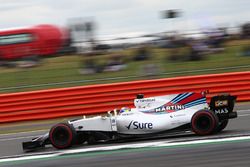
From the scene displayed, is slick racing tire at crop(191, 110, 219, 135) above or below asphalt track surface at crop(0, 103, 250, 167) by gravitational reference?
above

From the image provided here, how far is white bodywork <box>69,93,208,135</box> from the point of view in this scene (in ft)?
27.1

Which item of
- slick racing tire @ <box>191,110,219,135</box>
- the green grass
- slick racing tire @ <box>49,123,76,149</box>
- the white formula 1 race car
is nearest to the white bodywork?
the white formula 1 race car

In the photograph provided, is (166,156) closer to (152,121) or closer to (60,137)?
(152,121)

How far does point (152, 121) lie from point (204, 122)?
2.63 ft

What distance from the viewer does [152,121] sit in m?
8.30

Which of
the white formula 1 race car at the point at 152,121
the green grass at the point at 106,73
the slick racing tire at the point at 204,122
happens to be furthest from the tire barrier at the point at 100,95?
the slick racing tire at the point at 204,122

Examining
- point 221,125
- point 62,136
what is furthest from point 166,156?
point 62,136

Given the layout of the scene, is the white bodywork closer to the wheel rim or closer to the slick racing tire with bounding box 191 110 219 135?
the slick racing tire with bounding box 191 110 219 135

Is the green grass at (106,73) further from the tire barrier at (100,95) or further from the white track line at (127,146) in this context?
the white track line at (127,146)

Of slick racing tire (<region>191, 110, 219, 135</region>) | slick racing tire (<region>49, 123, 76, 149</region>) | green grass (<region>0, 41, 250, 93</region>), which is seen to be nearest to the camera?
slick racing tire (<region>191, 110, 219, 135</region>)

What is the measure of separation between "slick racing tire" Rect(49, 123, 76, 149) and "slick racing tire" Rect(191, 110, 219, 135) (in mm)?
1895

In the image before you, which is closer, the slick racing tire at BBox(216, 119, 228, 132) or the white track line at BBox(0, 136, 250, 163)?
the white track line at BBox(0, 136, 250, 163)

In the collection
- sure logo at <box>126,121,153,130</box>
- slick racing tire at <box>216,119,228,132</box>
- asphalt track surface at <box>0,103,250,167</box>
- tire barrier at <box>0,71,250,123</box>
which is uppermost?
tire barrier at <box>0,71,250,123</box>

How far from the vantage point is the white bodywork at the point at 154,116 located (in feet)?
27.1
